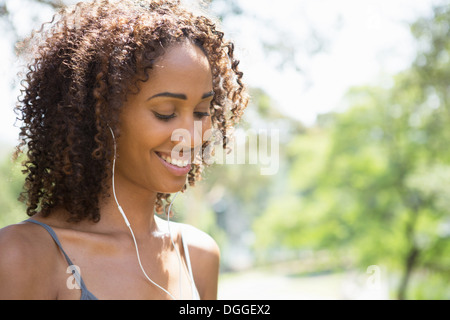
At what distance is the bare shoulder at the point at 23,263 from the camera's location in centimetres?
133

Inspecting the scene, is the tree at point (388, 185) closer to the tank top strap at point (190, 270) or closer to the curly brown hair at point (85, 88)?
the tank top strap at point (190, 270)

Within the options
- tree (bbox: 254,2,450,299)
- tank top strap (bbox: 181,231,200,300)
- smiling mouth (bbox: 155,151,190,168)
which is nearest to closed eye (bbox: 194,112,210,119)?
smiling mouth (bbox: 155,151,190,168)

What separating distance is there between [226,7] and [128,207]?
1846 millimetres

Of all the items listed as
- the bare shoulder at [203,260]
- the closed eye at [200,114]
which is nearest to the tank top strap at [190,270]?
the bare shoulder at [203,260]

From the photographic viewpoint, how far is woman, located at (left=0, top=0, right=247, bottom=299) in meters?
1.60

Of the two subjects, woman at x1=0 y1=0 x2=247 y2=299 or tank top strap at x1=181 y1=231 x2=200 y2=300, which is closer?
woman at x1=0 y1=0 x2=247 y2=299

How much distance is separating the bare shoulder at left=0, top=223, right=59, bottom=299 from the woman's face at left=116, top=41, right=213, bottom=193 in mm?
399

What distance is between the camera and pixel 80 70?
1634mm

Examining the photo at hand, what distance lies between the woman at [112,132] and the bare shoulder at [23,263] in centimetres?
4

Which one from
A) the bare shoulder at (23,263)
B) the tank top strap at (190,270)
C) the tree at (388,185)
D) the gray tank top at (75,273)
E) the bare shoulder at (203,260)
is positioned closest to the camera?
the bare shoulder at (23,263)

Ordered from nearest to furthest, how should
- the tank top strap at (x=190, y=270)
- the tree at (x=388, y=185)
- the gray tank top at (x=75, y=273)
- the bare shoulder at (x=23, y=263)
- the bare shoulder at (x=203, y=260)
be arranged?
the bare shoulder at (x=23, y=263) → the gray tank top at (x=75, y=273) → the tank top strap at (x=190, y=270) → the bare shoulder at (x=203, y=260) → the tree at (x=388, y=185)

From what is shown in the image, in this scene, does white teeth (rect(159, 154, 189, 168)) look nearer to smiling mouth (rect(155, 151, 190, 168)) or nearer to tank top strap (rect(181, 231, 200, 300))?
smiling mouth (rect(155, 151, 190, 168))
